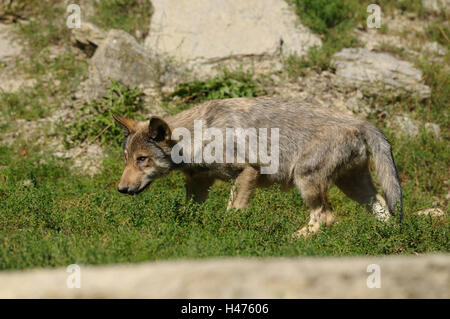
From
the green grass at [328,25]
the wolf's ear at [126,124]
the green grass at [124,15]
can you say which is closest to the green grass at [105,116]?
the green grass at [124,15]

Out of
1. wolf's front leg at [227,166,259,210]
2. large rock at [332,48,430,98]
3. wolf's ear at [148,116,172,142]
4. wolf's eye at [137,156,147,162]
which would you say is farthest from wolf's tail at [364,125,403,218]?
large rock at [332,48,430,98]

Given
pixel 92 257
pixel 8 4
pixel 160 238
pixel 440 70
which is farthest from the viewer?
pixel 8 4

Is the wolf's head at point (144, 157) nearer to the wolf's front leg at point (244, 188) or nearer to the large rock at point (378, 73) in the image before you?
the wolf's front leg at point (244, 188)

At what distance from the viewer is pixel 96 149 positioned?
30.2ft

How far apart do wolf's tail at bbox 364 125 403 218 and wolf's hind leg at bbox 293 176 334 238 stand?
64 cm

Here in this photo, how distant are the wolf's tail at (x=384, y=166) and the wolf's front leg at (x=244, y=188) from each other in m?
1.37

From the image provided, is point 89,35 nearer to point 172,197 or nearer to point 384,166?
point 172,197

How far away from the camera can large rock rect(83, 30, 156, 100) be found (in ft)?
32.7

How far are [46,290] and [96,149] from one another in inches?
257

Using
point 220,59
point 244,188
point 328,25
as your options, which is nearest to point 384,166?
point 244,188

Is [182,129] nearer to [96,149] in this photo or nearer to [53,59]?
[96,149]

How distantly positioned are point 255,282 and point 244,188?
373 cm

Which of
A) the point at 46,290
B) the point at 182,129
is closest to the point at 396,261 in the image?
the point at 46,290

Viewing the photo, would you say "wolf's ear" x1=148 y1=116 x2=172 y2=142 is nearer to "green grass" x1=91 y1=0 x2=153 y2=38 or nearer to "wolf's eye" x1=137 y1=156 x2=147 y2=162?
"wolf's eye" x1=137 y1=156 x2=147 y2=162
